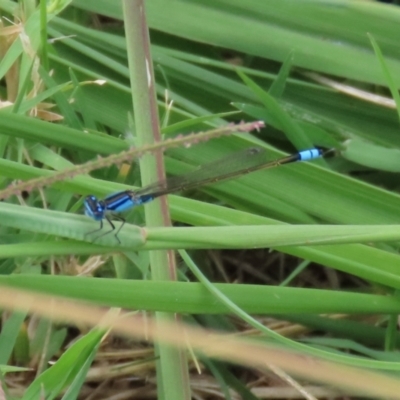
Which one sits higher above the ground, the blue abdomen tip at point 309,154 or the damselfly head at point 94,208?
the blue abdomen tip at point 309,154

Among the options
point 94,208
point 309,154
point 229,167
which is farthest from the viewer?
point 309,154

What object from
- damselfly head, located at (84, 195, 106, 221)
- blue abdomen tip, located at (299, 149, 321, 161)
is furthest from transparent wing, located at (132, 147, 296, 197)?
damselfly head, located at (84, 195, 106, 221)

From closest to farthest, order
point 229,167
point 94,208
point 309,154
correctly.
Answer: point 94,208, point 229,167, point 309,154

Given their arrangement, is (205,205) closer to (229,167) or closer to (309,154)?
(229,167)

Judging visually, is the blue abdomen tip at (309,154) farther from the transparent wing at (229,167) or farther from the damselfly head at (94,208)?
the damselfly head at (94,208)

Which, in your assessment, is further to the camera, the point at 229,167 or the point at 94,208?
the point at 229,167

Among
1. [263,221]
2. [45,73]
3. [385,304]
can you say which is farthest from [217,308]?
[45,73]

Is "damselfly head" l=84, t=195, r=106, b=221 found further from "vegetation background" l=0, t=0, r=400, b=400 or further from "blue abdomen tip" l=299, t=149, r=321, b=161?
"blue abdomen tip" l=299, t=149, r=321, b=161

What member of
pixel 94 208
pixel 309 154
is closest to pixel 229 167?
pixel 309 154

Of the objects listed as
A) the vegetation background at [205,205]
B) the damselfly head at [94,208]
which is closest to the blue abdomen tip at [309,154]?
the vegetation background at [205,205]
